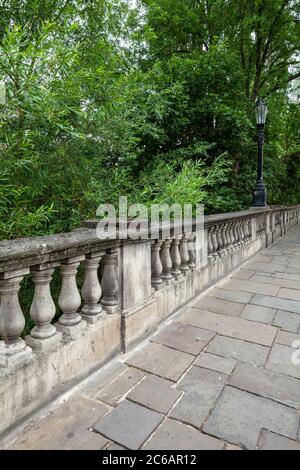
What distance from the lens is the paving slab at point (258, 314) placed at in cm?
328

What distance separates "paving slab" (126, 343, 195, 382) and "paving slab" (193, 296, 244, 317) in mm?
1115

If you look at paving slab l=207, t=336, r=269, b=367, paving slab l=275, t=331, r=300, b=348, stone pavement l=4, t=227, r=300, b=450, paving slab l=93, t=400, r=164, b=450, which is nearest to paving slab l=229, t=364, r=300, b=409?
stone pavement l=4, t=227, r=300, b=450

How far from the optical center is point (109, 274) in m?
2.40

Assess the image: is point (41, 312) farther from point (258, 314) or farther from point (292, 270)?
point (292, 270)

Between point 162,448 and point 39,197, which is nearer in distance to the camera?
point 162,448

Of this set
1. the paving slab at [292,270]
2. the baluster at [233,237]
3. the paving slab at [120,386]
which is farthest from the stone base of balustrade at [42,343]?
the paving slab at [292,270]

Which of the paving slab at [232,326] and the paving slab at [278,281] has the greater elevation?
the paving slab at [278,281]

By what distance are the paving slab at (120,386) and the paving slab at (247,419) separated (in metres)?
0.60

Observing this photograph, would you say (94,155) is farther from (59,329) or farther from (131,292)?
(59,329)

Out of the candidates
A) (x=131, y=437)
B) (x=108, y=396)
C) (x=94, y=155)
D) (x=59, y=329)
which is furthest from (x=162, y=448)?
(x=94, y=155)

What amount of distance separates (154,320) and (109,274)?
Answer: 0.83m

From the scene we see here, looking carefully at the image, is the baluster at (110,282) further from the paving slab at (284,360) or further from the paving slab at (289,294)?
the paving slab at (289,294)
